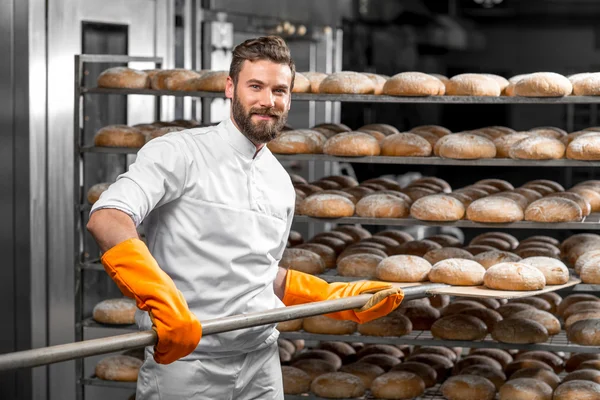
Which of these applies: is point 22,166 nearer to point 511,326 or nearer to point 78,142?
point 78,142

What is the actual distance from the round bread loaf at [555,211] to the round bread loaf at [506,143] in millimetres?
265

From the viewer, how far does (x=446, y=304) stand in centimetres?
416

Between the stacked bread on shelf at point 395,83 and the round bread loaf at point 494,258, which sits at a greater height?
the stacked bread on shelf at point 395,83

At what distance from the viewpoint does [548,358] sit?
4.00 metres

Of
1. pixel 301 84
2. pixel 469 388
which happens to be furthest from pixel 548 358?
pixel 301 84

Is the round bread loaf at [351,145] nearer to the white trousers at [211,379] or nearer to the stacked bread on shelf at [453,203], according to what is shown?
the stacked bread on shelf at [453,203]

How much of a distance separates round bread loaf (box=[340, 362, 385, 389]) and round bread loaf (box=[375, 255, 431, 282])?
17.7 inches

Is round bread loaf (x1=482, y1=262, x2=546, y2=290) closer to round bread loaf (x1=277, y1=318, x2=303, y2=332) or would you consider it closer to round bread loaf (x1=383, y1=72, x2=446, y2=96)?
round bread loaf (x1=383, y1=72, x2=446, y2=96)

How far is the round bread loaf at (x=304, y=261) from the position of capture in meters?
3.83

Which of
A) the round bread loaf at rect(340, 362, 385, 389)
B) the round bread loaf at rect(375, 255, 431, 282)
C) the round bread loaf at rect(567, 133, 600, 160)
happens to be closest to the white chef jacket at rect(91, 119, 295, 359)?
the round bread loaf at rect(375, 255, 431, 282)

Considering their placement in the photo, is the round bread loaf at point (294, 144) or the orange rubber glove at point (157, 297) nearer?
the orange rubber glove at point (157, 297)

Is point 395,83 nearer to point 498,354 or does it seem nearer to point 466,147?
point 466,147

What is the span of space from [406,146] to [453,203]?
306 mm

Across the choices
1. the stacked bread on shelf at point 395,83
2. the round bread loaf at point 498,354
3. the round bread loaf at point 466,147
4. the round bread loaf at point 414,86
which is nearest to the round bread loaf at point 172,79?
the stacked bread on shelf at point 395,83
